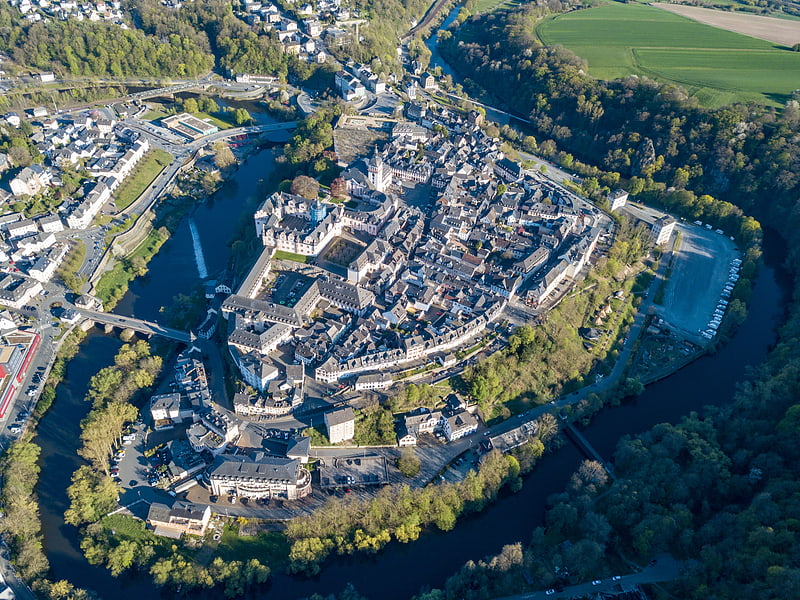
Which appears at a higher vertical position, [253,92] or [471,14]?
[471,14]

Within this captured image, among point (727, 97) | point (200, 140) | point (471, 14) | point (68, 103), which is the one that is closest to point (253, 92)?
point (200, 140)

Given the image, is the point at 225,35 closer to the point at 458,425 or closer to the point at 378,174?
the point at 378,174

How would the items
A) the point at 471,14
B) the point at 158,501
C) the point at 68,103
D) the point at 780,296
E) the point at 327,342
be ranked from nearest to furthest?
the point at 158,501 → the point at 327,342 → the point at 780,296 → the point at 68,103 → the point at 471,14

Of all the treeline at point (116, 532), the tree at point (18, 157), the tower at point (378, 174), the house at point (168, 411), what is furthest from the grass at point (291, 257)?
the tree at point (18, 157)

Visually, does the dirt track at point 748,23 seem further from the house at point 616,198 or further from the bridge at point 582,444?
the bridge at point 582,444

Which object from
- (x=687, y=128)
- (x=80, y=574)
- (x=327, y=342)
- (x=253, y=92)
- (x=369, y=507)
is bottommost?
(x=80, y=574)

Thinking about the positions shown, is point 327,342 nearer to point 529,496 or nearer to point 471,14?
point 529,496

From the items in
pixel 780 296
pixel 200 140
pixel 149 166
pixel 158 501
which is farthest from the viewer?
pixel 200 140
